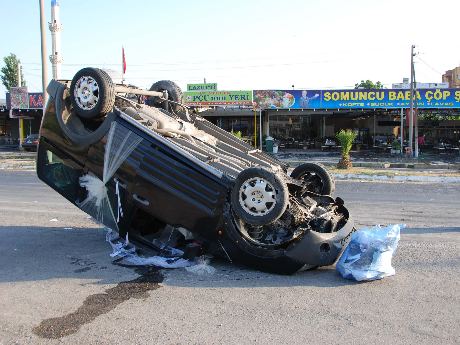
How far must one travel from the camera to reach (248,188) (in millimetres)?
5137

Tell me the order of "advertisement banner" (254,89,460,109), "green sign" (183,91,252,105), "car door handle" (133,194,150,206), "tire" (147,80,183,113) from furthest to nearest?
"green sign" (183,91,252,105) < "advertisement banner" (254,89,460,109) < "tire" (147,80,183,113) < "car door handle" (133,194,150,206)

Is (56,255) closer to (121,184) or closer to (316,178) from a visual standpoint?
(121,184)

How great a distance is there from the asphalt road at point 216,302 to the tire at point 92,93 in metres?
1.87

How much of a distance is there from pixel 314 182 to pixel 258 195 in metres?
2.07

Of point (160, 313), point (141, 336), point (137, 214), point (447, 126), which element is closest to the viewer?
point (141, 336)

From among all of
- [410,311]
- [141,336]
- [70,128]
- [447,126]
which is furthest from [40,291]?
[447,126]

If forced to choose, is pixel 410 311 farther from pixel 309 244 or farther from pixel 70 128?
pixel 70 128

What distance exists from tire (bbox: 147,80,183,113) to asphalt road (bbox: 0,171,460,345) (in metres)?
2.28

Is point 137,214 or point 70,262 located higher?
point 137,214

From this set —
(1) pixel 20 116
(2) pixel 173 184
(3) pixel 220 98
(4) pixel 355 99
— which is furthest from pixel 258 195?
(1) pixel 20 116

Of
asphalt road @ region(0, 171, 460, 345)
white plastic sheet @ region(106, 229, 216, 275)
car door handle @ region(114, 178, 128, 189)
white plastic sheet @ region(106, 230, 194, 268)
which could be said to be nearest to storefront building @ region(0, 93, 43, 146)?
white plastic sheet @ region(106, 230, 194, 268)

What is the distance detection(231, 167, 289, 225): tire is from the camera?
507 centimetres

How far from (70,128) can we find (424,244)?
Result: 5127 millimetres

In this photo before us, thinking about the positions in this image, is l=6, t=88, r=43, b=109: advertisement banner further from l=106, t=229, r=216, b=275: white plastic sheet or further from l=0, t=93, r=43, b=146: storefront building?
l=106, t=229, r=216, b=275: white plastic sheet
